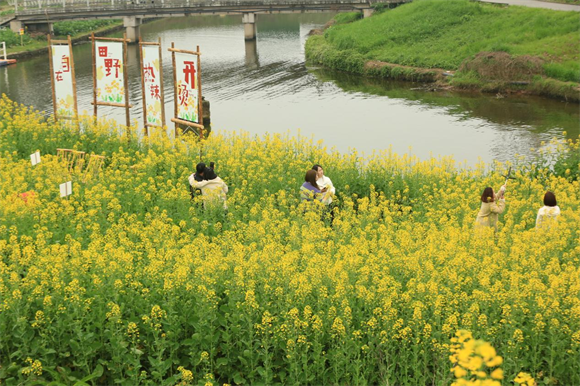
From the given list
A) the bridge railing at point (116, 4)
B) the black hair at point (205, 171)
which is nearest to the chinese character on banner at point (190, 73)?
the black hair at point (205, 171)

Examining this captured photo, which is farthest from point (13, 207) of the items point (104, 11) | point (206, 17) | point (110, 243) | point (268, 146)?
point (206, 17)

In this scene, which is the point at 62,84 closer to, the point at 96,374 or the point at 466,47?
the point at 96,374

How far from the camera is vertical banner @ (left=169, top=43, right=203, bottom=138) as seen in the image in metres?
20.3

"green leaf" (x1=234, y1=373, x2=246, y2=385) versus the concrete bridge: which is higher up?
the concrete bridge

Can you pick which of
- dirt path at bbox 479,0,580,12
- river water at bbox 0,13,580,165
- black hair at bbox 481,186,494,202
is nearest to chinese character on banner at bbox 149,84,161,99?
river water at bbox 0,13,580,165

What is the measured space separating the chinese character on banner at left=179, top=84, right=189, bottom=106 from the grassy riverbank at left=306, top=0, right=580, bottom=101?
75.2 ft

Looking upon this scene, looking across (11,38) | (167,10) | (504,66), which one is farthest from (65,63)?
(167,10)

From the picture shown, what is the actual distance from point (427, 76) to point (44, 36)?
38007mm

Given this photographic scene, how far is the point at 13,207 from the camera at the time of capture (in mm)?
13719

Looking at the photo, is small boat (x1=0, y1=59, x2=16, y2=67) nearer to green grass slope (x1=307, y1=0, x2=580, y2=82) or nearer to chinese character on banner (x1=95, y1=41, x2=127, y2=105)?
green grass slope (x1=307, y1=0, x2=580, y2=82)

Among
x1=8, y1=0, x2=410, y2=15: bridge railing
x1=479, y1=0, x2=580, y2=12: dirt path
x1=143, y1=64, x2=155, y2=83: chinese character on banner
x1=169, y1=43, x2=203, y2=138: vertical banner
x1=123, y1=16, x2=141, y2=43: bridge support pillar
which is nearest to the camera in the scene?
x1=169, y1=43, x2=203, y2=138: vertical banner

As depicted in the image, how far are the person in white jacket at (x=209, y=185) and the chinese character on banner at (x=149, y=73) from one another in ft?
22.6

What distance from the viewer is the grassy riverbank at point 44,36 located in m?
59.9

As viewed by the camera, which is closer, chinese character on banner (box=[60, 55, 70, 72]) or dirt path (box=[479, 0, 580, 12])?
chinese character on banner (box=[60, 55, 70, 72])
